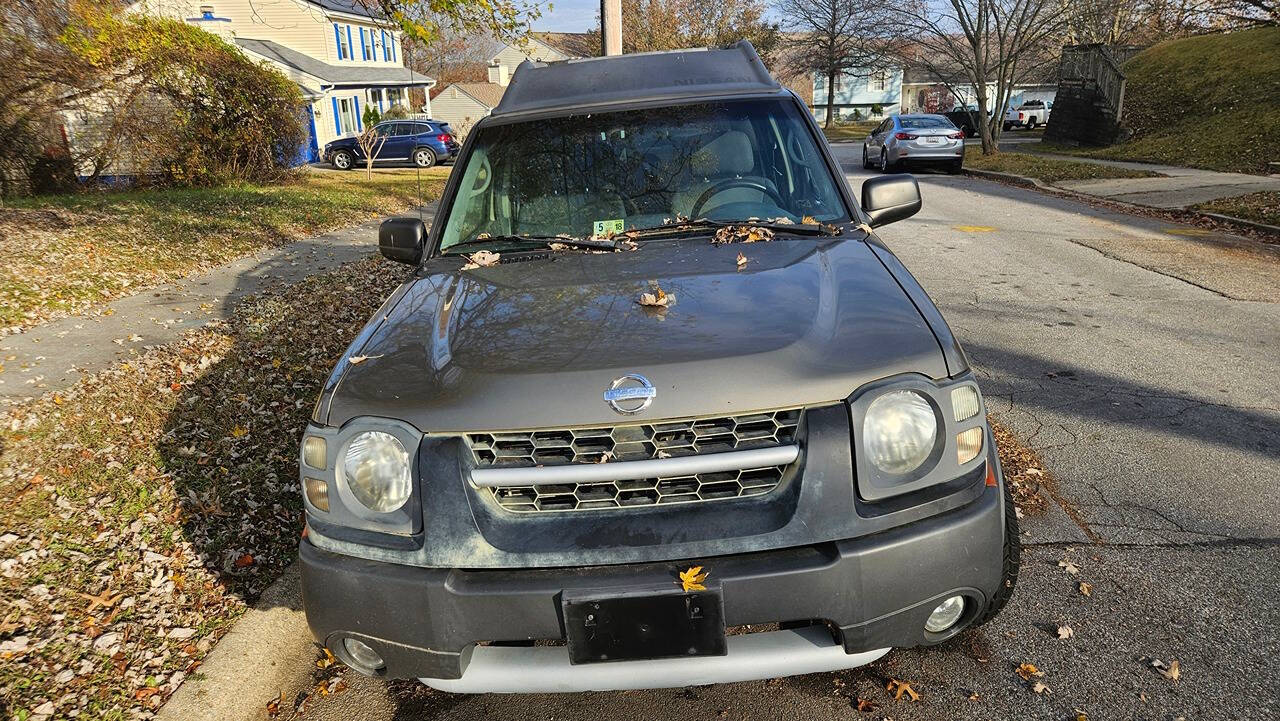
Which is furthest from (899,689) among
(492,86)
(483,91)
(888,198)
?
(492,86)

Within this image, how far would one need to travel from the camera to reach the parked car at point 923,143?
70.7 ft

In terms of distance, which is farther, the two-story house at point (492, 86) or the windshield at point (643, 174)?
the two-story house at point (492, 86)

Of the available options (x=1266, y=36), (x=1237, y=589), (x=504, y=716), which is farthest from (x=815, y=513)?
(x=1266, y=36)

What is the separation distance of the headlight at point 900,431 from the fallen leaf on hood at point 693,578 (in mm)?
499

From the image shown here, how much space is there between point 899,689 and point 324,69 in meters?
43.4

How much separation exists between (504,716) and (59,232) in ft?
37.0

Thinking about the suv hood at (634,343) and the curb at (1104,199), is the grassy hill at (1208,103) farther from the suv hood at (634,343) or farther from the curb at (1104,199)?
the suv hood at (634,343)

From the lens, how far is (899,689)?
8.45ft

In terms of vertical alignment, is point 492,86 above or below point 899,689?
above

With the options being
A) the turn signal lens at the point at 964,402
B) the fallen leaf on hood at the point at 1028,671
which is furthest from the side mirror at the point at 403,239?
the fallen leaf on hood at the point at 1028,671

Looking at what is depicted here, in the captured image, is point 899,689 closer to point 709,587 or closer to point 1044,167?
point 709,587

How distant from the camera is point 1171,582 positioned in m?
3.07

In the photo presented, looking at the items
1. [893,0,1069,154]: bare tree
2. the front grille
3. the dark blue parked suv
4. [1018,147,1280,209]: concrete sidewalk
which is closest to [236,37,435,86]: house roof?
the dark blue parked suv

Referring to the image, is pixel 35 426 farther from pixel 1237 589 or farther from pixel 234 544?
pixel 1237 589
